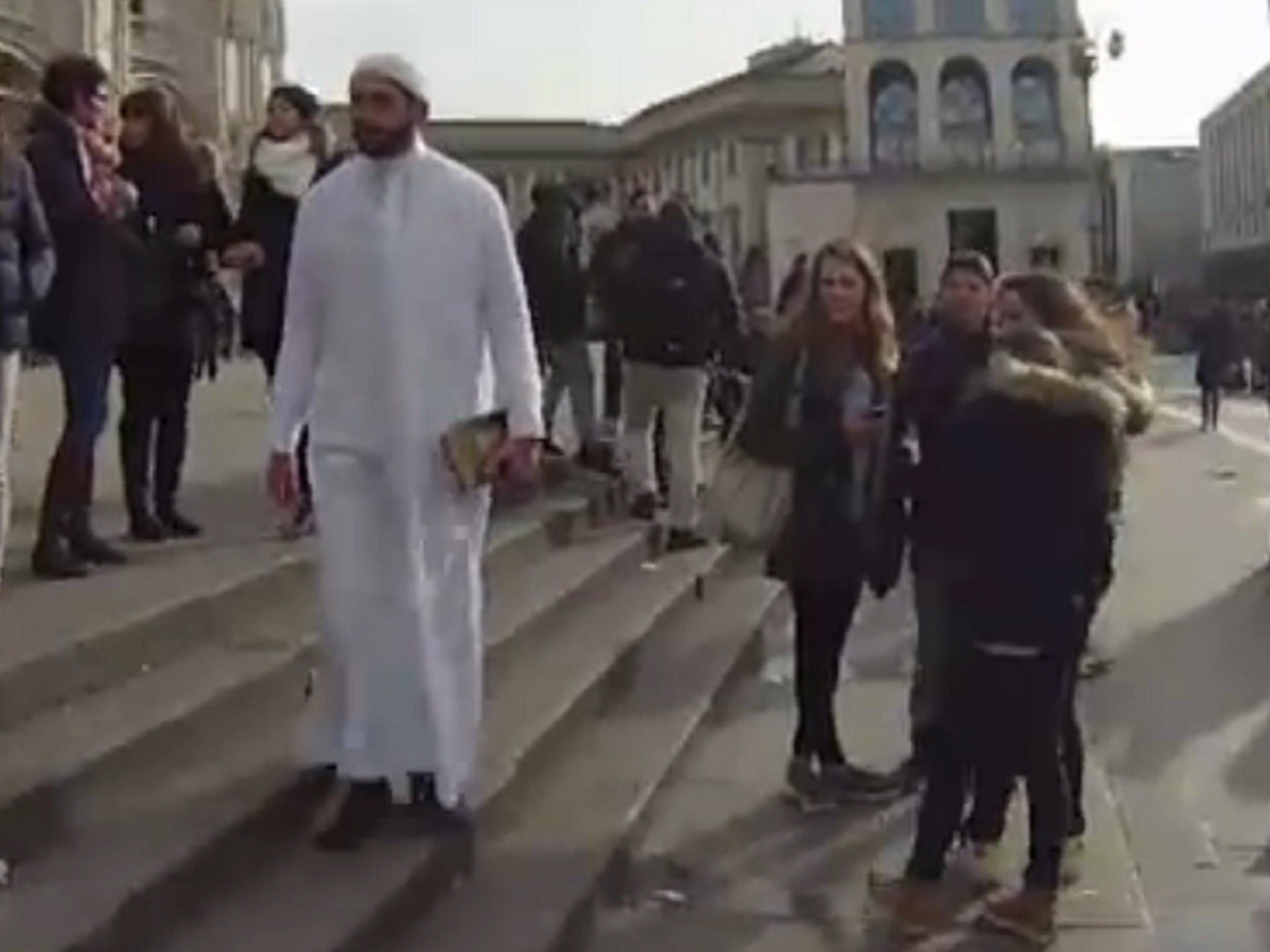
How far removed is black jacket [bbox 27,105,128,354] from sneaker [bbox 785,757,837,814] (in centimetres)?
262

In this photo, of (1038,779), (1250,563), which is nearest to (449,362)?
(1038,779)

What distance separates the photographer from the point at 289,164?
9.58 meters

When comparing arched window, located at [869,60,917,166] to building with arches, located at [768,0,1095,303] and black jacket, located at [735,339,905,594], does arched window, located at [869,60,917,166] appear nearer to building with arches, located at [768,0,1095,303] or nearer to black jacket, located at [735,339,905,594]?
building with arches, located at [768,0,1095,303]

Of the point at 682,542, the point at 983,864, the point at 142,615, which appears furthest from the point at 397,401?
the point at 682,542

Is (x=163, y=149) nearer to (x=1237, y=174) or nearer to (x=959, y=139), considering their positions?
(x=959, y=139)

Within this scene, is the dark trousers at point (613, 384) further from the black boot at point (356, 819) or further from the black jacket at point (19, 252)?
the black boot at point (356, 819)

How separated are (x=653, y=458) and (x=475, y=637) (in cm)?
754

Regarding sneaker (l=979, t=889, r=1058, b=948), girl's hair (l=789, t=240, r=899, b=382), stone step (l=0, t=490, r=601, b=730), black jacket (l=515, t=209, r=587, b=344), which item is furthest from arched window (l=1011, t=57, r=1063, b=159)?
sneaker (l=979, t=889, r=1058, b=948)

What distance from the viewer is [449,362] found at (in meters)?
6.18

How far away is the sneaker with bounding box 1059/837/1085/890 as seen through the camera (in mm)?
7160

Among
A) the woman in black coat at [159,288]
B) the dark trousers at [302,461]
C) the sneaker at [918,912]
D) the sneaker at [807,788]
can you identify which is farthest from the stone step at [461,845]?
the woman in black coat at [159,288]

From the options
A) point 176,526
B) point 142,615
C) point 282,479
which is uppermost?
point 282,479

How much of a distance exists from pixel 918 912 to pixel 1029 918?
11.1 inches

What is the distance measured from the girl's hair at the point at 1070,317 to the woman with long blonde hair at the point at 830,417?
708 mm
